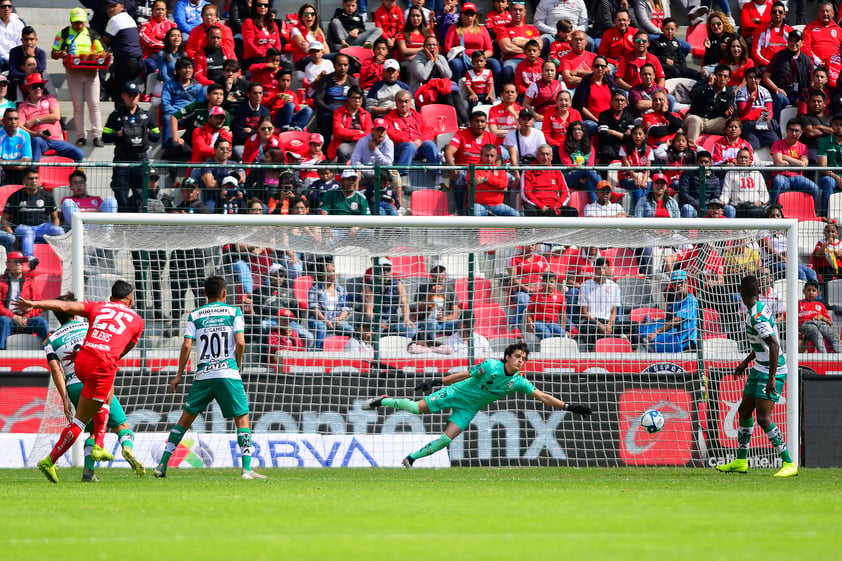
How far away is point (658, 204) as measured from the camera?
51.1ft

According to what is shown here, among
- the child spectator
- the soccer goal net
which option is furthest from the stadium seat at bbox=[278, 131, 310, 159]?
the child spectator

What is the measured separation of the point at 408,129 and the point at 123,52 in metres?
4.80

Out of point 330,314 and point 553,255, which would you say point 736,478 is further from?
point 330,314

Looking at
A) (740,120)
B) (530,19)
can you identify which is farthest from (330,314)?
(530,19)

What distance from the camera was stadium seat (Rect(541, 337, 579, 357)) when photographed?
47.8 ft

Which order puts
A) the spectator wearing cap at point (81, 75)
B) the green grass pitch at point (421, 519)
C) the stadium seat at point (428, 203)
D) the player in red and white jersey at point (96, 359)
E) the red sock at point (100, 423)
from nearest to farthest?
the green grass pitch at point (421, 519), the player in red and white jersey at point (96, 359), the red sock at point (100, 423), the stadium seat at point (428, 203), the spectator wearing cap at point (81, 75)

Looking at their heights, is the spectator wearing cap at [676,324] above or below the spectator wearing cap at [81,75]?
below

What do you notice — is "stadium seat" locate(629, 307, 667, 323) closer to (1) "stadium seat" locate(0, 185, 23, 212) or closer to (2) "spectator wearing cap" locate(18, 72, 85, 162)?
(1) "stadium seat" locate(0, 185, 23, 212)

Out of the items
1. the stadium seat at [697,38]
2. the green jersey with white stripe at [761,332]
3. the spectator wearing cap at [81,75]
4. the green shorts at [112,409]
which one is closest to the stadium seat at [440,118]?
the spectator wearing cap at [81,75]

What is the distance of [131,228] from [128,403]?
2.16m

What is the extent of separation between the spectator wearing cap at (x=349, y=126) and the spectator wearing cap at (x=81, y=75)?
386 centimetres

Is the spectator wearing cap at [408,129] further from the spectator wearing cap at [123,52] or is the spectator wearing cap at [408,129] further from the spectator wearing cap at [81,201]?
the spectator wearing cap at [81,201]

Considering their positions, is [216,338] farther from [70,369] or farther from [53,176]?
[53,176]

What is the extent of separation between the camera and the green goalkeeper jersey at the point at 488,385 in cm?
1327
